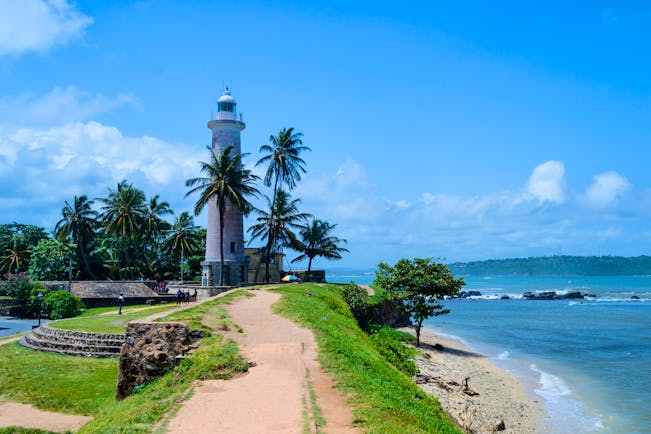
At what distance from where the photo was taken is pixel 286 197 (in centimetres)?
4325

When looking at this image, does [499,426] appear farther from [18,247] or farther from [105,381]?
[18,247]

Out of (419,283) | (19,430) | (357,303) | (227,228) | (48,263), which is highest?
(227,228)

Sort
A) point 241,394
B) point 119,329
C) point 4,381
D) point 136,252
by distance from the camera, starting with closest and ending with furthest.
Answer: point 241,394 → point 4,381 → point 119,329 → point 136,252

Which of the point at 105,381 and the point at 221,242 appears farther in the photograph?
the point at 221,242

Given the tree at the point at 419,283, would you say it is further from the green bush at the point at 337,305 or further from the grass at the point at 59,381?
the grass at the point at 59,381

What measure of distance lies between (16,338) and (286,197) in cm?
2205

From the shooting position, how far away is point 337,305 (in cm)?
2759

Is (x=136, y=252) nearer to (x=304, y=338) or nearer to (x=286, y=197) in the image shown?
(x=286, y=197)

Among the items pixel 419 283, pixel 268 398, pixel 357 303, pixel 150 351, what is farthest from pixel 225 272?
pixel 268 398

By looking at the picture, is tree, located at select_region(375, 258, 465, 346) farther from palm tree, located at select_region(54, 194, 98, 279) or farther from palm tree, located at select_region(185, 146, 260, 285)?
palm tree, located at select_region(54, 194, 98, 279)

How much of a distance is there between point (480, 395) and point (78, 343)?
16.1 m

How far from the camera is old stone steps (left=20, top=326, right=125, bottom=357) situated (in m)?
21.0

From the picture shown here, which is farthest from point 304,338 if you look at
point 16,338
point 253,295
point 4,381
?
point 16,338

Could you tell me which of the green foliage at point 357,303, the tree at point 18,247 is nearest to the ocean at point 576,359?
the green foliage at point 357,303
